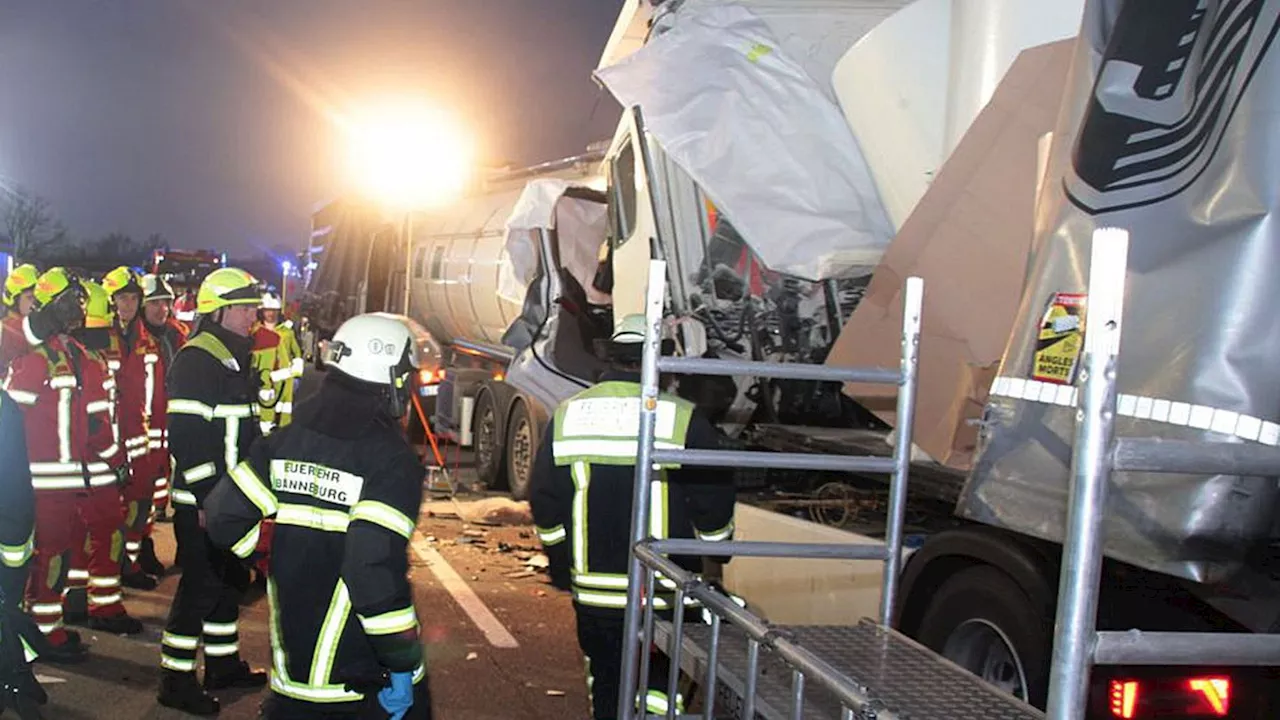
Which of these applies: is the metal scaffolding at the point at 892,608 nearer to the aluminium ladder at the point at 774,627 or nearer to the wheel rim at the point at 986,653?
the aluminium ladder at the point at 774,627

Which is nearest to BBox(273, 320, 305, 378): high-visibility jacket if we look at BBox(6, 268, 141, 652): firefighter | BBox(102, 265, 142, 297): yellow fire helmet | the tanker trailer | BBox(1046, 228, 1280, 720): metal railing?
the tanker trailer

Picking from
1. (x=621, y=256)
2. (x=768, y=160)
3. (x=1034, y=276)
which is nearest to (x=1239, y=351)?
(x=1034, y=276)

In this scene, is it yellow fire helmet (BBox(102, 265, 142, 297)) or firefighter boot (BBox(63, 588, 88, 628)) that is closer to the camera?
firefighter boot (BBox(63, 588, 88, 628))

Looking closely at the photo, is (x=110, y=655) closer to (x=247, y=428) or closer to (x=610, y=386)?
(x=247, y=428)

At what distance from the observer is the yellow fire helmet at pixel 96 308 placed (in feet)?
25.6

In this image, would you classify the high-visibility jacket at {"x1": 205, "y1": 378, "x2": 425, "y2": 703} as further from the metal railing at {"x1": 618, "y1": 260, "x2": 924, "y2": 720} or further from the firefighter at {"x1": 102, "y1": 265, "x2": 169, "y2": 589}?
the firefighter at {"x1": 102, "y1": 265, "x2": 169, "y2": 589}

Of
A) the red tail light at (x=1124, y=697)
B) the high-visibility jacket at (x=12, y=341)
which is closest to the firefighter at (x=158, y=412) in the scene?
the high-visibility jacket at (x=12, y=341)

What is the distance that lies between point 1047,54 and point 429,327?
44.0 feet

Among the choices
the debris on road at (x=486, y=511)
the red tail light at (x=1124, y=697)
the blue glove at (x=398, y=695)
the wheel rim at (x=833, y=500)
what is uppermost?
the wheel rim at (x=833, y=500)

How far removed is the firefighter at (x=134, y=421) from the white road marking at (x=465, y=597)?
70.8 inches

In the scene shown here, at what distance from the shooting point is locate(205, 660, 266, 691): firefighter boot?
638cm

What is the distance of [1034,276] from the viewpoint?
3.40 meters

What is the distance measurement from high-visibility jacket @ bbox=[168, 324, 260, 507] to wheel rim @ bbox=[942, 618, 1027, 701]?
3582mm

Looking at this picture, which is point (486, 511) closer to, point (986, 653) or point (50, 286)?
point (50, 286)
